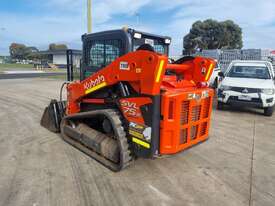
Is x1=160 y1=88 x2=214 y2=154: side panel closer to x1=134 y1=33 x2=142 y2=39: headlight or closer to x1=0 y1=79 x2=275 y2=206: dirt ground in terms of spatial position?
x1=0 y1=79 x2=275 y2=206: dirt ground

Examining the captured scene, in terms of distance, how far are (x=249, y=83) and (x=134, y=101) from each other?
5.66 meters

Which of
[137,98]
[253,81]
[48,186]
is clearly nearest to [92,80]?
[137,98]

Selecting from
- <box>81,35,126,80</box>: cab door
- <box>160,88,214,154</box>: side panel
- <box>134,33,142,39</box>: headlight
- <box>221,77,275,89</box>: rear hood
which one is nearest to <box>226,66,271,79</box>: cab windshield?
<box>221,77,275,89</box>: rear hood

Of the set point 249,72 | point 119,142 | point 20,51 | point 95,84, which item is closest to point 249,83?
point 249,72

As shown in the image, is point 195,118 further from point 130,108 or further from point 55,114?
point 55,114

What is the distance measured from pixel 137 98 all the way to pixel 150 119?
0.34 meters

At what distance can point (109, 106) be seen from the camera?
3898 millimetres

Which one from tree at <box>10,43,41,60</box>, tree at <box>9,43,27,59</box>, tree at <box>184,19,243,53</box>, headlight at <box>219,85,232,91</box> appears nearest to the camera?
headlight at <box>219,85,232,91</box>

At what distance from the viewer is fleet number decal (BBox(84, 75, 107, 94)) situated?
12.2 feet

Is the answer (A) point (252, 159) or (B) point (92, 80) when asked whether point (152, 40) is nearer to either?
(B) point (92, 80)

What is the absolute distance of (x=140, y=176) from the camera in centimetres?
354

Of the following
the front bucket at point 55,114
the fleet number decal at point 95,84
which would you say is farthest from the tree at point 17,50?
the fleet number decal at point 95,84

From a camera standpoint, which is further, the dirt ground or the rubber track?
the rubber track

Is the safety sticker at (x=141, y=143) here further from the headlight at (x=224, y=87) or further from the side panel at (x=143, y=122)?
the headlight at (x=224, y=87)
